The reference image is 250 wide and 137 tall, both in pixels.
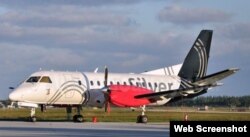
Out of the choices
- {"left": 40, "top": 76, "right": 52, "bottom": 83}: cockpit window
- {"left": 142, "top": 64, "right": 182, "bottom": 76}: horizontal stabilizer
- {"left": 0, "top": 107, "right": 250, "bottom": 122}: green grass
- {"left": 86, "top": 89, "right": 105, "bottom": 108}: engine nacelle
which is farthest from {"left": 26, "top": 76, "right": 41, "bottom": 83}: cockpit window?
{"left": 142, "top": 64, "right": 182, "bottom": 76}: horizontal stabilizer

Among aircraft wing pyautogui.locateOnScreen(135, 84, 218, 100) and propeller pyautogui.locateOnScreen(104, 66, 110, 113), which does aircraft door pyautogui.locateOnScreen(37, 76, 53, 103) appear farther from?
aircraft wing pyautogui.locateOnScreen(135, 84, 218, 100)

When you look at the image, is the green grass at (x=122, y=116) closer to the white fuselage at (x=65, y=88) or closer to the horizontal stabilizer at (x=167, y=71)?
the horizontal stabilizer at (x=167, y=71)

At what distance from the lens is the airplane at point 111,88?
4297 centimetres

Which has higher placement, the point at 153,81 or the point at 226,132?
the point at 153,81

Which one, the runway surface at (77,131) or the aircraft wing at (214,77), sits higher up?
the aircraft wing at (214,77)

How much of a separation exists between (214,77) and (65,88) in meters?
11.4

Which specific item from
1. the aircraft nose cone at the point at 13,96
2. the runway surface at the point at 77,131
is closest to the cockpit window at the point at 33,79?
the aircraft nose cone at the point at 13,96

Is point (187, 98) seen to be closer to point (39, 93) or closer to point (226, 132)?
point (39, 93)

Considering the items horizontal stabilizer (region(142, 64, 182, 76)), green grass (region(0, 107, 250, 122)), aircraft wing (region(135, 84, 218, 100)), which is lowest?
green grass (region(0, 107, 250, 122))

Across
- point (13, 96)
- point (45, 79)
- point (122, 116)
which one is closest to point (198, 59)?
point (122, 116)

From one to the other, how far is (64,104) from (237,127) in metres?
26.1

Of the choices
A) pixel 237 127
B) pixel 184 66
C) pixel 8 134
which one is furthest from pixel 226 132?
pixel 184 66

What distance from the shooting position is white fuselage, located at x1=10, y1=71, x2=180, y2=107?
42.5 meters

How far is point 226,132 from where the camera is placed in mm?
19328
